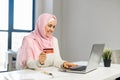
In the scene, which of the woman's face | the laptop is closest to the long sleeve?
the woman's face

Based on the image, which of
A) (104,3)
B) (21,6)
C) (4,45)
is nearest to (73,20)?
(104,3)

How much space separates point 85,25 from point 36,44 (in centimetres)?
211

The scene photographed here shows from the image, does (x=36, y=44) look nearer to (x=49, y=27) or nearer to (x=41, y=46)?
(x=41, y=46)

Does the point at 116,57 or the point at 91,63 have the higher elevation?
the point at 91,63

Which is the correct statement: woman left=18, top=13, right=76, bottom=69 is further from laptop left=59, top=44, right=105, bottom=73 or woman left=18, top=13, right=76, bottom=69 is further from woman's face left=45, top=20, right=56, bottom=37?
laptop left=59, top=44, right=105, bottom=73

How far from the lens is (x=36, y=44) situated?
2.17m

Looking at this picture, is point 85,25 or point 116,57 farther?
point 85,25

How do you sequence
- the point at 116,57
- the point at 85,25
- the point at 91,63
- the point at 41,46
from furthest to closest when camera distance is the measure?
1. the point at 85,25
2. the point at 116,57
3. the point at 41,46
4. the point at 91,63

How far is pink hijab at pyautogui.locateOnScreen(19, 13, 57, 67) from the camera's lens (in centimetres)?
209

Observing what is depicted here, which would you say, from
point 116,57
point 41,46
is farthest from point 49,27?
point 116,57

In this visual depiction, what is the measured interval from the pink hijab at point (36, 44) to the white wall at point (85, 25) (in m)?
1.81

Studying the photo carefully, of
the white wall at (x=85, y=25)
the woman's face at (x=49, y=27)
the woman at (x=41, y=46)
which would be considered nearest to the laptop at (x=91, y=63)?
the woman at (x=41, y=46)

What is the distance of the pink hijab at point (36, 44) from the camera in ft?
6.86

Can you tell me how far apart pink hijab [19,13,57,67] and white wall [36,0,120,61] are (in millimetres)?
1811
